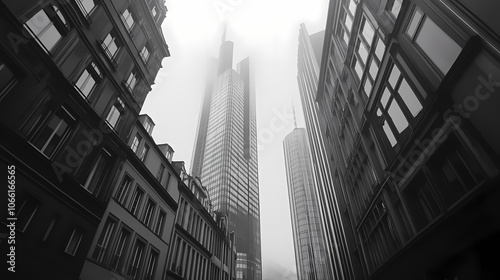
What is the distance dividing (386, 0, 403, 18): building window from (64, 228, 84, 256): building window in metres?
24.8

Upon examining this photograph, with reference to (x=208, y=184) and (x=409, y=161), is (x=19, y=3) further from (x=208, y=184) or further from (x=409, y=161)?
(x=208, y=184)

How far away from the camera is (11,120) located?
40.0 feet

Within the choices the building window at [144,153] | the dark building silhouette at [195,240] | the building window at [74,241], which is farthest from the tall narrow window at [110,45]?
the dark building silhouette at [195,240]

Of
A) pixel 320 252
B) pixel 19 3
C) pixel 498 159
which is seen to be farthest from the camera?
pixel 320 252

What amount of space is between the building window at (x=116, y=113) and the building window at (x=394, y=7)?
2185cm

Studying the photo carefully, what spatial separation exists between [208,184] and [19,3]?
128 metres

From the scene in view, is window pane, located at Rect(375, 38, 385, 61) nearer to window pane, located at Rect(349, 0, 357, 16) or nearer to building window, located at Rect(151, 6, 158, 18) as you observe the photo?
window pane, located at Rect(349, 0, 357, 16)

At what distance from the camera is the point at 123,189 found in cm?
2150

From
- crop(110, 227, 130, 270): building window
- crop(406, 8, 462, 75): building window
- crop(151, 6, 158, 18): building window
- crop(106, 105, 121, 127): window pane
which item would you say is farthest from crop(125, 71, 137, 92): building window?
crop(406, 8, 462, 75): building window

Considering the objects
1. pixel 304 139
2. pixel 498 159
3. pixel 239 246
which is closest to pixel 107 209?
pixel 498 159

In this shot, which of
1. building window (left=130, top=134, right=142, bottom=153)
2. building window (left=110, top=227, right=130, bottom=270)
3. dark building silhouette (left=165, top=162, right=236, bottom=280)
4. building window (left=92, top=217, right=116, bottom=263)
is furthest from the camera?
dark building silhouette (left=165, top=162, right=236, bottom=280)

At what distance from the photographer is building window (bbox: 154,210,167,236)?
2531 centimetres

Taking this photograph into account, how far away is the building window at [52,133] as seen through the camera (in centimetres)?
1391

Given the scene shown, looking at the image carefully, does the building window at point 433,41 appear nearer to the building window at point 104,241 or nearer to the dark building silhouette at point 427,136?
the dark building silhouette at point 427,136
